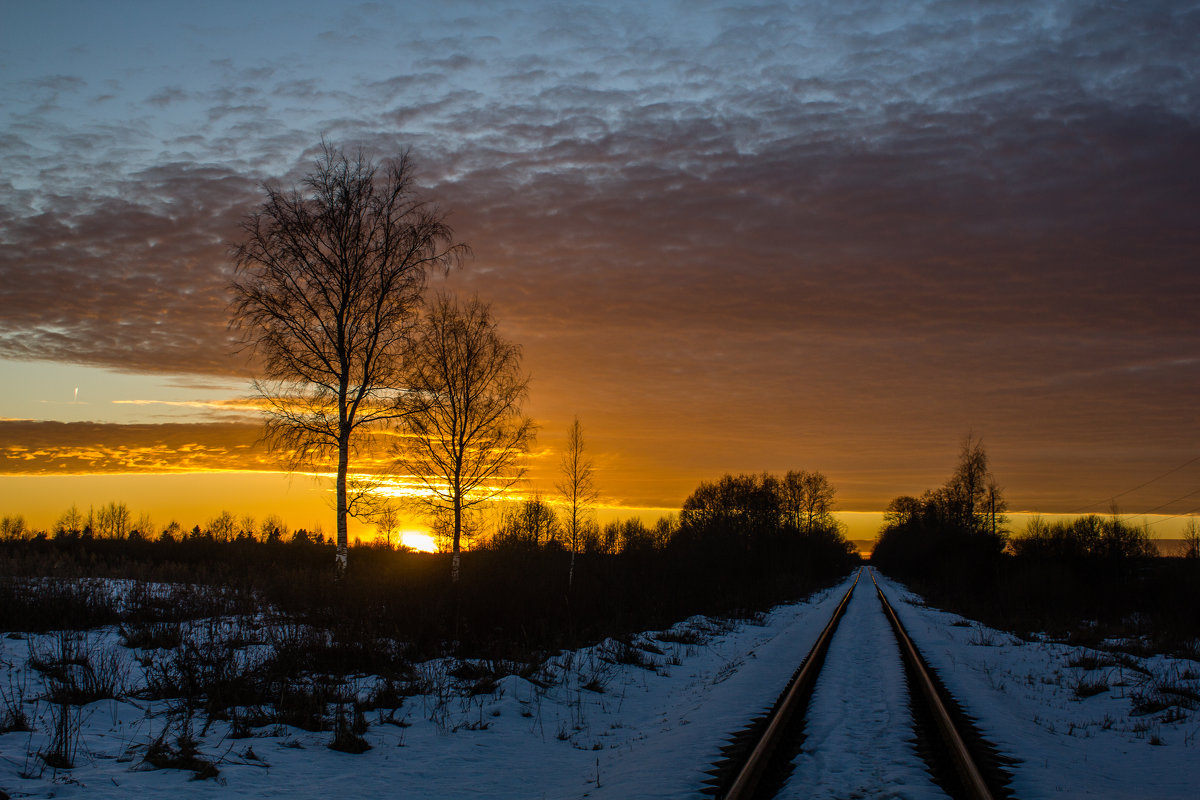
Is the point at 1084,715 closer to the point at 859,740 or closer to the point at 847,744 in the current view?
the point at 859,740

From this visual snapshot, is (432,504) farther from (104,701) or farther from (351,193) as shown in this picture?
(104,701)

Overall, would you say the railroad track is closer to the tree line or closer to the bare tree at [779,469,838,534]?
the tree line

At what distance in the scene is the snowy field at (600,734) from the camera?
6.36 metres

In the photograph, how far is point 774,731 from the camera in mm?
7945

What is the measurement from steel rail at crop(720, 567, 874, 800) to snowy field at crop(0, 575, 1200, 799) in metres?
0.35

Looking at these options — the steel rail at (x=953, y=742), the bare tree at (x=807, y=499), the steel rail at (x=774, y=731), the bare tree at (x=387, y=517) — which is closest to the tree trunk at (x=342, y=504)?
the bare tree at (x=387, y=517)

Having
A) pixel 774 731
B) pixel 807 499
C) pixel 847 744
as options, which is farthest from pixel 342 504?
pixel 807 499

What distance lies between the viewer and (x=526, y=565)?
2259 centimetres

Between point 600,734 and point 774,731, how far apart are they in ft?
7.41

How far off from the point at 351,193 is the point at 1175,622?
101 ft

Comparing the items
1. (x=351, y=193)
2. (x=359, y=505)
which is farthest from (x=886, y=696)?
(x=351, y=193)

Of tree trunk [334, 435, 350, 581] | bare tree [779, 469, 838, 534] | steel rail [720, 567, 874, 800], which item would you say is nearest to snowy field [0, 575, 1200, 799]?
steel rail [720, 567, 874, 800]

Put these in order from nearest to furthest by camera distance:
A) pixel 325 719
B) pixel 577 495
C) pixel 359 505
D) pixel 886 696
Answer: pixel 325 719 → pixel 886 696 → pixel 359 505 → pixel 577 495

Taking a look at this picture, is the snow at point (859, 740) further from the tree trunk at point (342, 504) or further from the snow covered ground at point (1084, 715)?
the tree trunk at point (342, 504)
